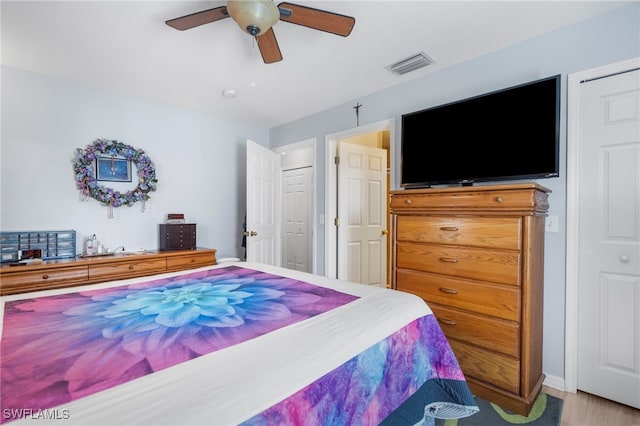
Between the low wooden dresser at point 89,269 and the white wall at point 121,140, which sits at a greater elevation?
the white wall at point 121,140

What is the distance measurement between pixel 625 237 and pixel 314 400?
7.20 ft

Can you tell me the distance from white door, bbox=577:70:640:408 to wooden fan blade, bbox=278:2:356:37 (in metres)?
1.64

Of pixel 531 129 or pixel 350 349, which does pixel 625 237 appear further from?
pixel 350 349

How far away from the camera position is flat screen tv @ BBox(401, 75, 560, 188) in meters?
1.92

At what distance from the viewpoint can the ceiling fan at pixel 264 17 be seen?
152 centimetres

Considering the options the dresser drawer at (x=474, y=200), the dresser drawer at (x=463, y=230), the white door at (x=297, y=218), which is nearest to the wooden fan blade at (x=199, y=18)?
the dresser drawer at (x=474, y=200)

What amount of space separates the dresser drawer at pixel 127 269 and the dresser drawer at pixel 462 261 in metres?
2.35

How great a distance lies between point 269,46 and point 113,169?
7.45 feet

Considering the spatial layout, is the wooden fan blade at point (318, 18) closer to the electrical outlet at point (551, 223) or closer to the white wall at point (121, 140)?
the electrical outlet at point (551, 223)

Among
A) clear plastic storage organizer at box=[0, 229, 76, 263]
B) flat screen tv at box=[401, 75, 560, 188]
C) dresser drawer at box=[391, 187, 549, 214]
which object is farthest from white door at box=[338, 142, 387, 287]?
clear plastic storage organizer at box=[0, 229, 76, 263]

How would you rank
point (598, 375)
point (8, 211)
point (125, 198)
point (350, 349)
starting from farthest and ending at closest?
point (125, 198), point (8, 211), point (598, 375), point (350, 349)

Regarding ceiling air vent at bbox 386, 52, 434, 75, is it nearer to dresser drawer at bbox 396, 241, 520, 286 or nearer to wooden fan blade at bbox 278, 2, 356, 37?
wooden fan blade at bbox 278, 2, 356, 37

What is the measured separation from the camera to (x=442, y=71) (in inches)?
104

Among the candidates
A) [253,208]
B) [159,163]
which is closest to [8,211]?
[159,163]
